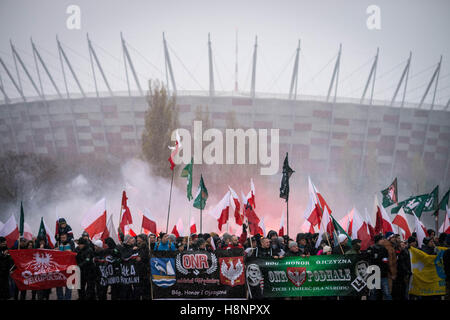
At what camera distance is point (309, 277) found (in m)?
8.18

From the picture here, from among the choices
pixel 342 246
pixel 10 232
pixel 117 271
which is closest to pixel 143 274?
pixel 117 271

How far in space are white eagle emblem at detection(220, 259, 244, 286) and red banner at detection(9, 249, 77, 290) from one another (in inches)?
130

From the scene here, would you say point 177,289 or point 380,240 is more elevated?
point 380,240

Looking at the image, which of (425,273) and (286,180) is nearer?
(425,273)

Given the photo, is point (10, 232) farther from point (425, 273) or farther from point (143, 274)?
point (425, 273)

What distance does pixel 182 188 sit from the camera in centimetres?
3816

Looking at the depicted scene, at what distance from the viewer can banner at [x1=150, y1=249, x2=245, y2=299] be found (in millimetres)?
8250

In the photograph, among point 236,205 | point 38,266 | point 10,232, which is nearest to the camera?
point 38,266

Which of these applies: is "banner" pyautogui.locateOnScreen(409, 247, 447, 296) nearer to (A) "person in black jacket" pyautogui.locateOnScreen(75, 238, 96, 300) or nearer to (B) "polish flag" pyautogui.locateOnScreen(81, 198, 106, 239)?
(A) "person in black jacket" pyautogui.locateOnScreen(75, 238, 96, 300)

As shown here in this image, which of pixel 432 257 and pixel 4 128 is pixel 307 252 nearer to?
pixel 432 257

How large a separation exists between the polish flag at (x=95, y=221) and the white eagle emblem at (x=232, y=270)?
433 cm

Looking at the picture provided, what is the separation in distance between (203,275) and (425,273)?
4.72m

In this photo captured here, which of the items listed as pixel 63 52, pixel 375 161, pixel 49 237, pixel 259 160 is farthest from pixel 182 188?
pixel 49 237
